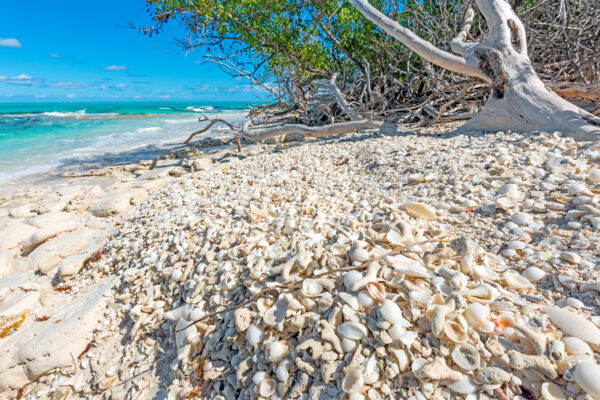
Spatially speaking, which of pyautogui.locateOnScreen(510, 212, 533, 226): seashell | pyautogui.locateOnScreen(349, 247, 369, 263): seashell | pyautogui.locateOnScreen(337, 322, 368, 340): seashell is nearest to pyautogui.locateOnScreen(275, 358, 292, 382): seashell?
pyautogui.locateOnScreen(337, 322, 368, 340): seashell

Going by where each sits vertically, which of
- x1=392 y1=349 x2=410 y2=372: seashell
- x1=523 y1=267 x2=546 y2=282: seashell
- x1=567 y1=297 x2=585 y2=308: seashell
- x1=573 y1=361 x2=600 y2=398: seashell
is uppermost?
x1=523 y1=267 x2=546 y2=282: seashell

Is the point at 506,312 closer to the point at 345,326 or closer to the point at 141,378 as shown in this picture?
the point at 345,326

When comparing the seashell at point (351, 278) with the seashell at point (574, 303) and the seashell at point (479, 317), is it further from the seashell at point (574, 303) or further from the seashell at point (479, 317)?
the seashell at point (574, 303)

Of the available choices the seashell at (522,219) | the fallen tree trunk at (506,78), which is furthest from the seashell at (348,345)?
the fallen tree trunk at (506,78)

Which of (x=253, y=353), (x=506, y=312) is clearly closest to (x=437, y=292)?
(x=506, y=312)

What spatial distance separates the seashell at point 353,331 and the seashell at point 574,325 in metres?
0.68

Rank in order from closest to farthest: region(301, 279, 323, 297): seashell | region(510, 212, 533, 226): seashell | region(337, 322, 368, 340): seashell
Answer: region(337, 322, 368, 340): seashell → region(301, 279, 323, 297): seashell → region(510, 212, 533, 226): seashell

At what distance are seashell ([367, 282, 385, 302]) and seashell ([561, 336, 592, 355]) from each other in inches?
23.7

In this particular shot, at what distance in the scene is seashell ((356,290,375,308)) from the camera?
4.00 ft

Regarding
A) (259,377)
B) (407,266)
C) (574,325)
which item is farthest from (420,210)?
(259,377)

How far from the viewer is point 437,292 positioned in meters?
1.20

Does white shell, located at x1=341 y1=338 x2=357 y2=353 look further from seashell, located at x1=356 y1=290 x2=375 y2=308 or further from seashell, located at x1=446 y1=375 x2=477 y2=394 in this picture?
seashell, located at x1=446 y1=375 x2=477 y2=394

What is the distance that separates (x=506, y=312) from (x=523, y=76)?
11.0 ft

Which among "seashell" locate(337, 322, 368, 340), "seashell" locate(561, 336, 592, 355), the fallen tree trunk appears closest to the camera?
"seashell" locate(561, 336, 592, 355)
